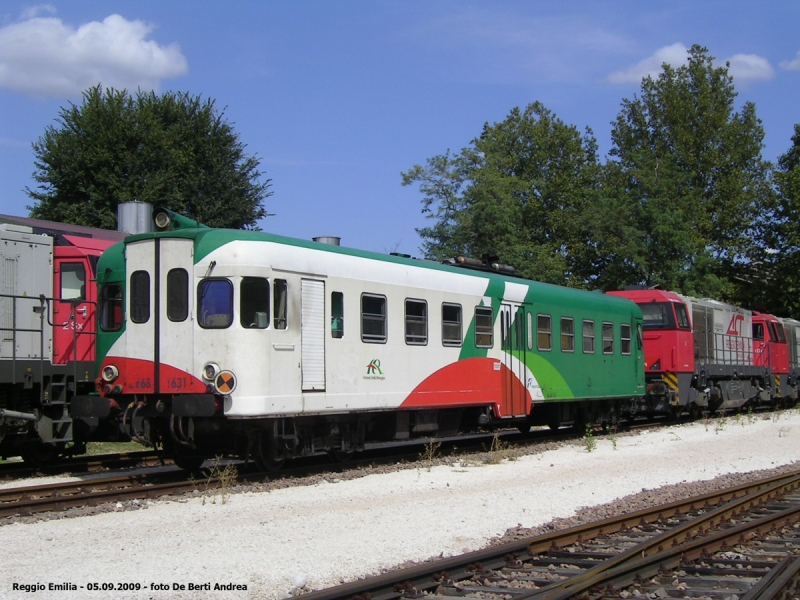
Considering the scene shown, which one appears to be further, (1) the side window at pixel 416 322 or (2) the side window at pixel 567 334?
(2) the side window at pixel 567 334

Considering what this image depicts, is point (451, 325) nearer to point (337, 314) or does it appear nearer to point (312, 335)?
point (337, 314)

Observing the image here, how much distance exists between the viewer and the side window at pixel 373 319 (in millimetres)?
13586

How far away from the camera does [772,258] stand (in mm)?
47906

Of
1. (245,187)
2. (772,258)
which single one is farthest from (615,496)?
(772,258)

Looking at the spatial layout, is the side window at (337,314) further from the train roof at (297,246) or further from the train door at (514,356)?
the train door at (514,356)

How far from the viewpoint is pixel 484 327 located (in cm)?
1661

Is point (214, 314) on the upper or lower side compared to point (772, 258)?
lower

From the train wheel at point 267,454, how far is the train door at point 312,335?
1109mm

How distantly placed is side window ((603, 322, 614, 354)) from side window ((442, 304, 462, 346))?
6.21 meters

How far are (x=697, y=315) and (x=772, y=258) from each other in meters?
24.6

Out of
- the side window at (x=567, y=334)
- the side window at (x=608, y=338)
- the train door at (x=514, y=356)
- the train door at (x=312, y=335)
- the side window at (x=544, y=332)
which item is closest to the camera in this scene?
the train door at (x=312, y=335)

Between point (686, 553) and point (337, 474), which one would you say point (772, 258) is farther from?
point (686, 553)

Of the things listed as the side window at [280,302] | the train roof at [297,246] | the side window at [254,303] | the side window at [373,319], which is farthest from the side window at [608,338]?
the side window at [254,303]

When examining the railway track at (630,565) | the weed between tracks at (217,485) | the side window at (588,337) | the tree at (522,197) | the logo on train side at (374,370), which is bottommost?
the railway track at (630,565)
